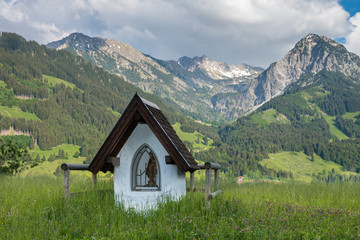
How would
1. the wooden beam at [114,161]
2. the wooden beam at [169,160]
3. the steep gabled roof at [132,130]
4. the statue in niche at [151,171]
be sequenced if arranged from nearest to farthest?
1. the steep gabled roof at [132,130]
2. the wooden beam at [169,160]
3. the wooden beam at [114,161]
4. the statue in niche at [151,171]

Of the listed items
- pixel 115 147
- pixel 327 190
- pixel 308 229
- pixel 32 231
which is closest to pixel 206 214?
pixel 308 229

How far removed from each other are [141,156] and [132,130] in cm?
94

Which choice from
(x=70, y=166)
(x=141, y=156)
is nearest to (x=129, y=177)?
(x=141, y=156)

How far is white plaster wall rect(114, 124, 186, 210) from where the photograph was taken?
10.2 metres

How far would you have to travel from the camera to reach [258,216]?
994 cm

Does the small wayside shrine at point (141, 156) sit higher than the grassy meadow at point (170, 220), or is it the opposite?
the small wayside shrine at point (141, 156)

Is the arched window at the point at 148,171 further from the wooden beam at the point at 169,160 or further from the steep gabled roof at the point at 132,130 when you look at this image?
the steep gabled roof at the point at 132,130

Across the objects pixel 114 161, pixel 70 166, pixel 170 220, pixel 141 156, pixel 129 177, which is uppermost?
pixel 141 156

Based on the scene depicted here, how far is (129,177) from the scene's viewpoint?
10.6 metres

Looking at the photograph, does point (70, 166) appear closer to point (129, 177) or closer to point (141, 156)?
point (129, 177)

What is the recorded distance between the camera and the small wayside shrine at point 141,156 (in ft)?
33.4

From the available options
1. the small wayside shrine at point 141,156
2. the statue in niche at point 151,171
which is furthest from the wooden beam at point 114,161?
the statue in niche at point 151,171

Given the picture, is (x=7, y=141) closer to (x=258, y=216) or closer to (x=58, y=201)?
(x=58, y=201)

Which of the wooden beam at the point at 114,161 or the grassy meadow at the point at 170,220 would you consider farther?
the wooden beam at the point at 114,161
